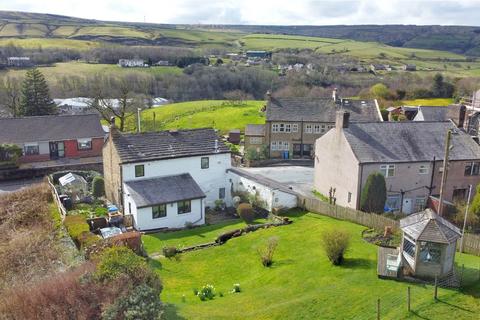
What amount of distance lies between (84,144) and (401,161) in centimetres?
3908

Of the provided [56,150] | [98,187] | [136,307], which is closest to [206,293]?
[136,307]

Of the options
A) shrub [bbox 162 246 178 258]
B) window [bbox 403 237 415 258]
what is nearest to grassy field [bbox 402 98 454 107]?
shrub [bbox 162 246 178 258]

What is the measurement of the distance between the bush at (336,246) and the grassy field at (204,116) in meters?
53.4

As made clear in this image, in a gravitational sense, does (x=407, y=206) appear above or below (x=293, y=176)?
above

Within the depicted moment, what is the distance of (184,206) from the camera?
37.7 meters

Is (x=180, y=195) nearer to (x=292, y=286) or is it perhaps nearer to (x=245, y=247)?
(x=245, y=247)

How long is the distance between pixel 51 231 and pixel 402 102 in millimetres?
84294

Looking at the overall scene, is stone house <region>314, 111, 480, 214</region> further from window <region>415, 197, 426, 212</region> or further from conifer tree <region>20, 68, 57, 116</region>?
conifer tree <region>20, 68, 57, 116</region>

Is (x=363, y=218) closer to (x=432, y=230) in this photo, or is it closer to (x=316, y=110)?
(x=432, y=230)

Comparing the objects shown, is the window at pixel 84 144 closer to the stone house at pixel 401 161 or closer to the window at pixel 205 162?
the window at pixel 205 162

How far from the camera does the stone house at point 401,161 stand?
39719 mm

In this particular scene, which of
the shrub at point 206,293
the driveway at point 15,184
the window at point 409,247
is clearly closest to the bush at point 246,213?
the shrub at point 206,293

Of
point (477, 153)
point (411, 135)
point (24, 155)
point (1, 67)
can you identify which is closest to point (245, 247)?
point (411, 135)

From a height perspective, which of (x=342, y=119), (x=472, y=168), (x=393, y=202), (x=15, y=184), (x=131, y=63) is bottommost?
(x=15, y=184)
